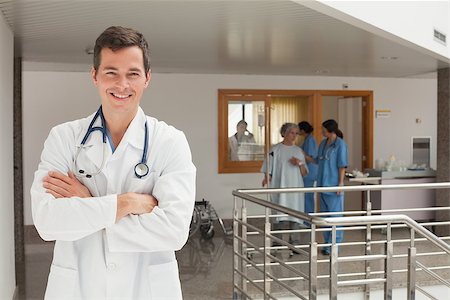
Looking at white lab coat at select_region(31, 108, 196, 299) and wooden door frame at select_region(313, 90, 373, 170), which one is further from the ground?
wooden door frame at select_region(313, 90, 373, 170)

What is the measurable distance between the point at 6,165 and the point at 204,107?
4.48 meters

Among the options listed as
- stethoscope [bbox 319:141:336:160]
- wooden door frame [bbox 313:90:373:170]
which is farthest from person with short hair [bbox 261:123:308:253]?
wooden door frame [bbox 313:90:373:170]

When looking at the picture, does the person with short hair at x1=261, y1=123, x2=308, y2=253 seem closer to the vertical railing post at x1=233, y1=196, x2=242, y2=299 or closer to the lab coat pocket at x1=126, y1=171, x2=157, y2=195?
the vertical railing post at x1=233, y1=196, x2=242, y2=299

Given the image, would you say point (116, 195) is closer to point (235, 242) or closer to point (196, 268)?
point (235, 242)

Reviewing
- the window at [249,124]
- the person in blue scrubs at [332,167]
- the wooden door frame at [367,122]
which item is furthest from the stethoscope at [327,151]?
the wooden door frame at [367,122]

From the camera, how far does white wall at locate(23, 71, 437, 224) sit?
777cm

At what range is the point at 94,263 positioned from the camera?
1577 millimetres

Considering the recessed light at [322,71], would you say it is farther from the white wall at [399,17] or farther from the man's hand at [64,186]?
the man's hand at [64,186]

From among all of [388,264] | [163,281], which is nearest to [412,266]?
[388,264]

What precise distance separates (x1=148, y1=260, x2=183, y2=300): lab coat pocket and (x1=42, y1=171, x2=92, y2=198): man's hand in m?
0.28

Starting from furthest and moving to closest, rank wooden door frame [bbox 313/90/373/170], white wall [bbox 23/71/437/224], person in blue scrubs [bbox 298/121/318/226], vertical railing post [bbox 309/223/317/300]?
wooden door frame [bbox 313/90/373/170] < white wall [bbox 23/71/437/224] < person in blue scrubs [bbox 298/121/318/226] < vertical railing post [bbox 309/223/317/300]

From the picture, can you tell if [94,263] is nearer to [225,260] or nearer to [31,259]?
[225,260]

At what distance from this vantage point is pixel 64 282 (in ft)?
5.10

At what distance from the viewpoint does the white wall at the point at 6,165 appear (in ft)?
12.9
